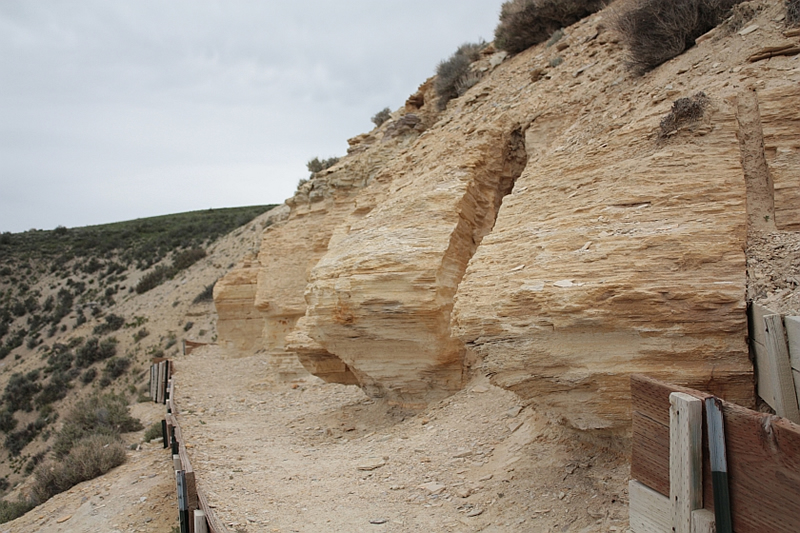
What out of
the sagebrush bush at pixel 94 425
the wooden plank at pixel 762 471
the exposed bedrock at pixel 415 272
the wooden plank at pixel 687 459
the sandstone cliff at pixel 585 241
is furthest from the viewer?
the sagebrush bush at pixel 94 425

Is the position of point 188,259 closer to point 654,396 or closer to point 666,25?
point 666,25

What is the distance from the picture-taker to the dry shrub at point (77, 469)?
9.24 m

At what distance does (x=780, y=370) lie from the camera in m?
2.56

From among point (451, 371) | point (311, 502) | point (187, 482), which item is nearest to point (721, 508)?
point (311, 502)

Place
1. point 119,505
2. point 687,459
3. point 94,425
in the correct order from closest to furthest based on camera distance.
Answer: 1. point 687,459
2. point 119,505
3. point 94,425

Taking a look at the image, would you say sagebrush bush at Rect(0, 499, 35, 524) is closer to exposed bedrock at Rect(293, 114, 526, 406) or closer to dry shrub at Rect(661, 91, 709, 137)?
exposed bedrock at Rect(293, 114, 526, 406)

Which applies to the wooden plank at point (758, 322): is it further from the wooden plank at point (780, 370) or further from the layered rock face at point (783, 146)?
the layered rock face at point (783, 146)

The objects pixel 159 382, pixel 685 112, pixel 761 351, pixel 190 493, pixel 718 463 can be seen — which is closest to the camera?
A: pixel 718 463

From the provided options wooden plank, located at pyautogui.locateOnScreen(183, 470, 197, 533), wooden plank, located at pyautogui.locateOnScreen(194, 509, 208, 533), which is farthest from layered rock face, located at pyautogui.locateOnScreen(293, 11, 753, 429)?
wooden plank, located at pyautogui.locateOnScreen(183, 470, 197, 533)

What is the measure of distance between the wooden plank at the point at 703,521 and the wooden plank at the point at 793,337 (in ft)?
2.95

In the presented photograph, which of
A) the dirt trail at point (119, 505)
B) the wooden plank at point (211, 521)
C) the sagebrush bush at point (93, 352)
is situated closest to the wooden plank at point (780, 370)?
the wooden plank at point (211, 521)

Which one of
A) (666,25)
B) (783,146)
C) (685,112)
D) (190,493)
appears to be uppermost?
(666,25)

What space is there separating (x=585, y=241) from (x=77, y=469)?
9573 mm

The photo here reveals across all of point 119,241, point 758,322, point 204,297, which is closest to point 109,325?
point 204,297
